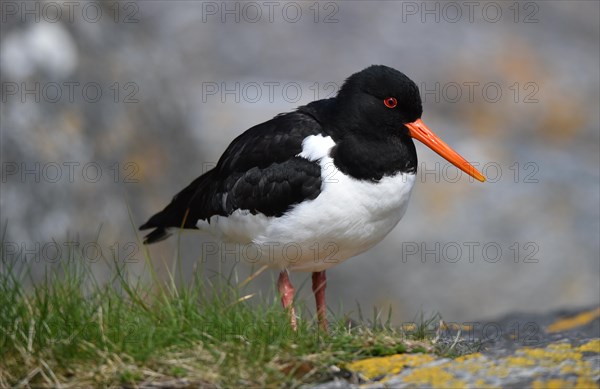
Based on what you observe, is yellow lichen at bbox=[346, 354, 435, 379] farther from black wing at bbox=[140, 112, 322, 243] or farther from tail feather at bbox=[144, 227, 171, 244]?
tail feather at bbox=[144, 227, 171, 244]

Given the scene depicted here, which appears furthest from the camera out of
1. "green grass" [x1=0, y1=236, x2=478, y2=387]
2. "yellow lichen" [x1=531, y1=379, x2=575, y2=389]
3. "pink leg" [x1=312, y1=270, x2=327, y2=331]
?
"pink leg" [x1=312, y1=270, x2=327, y2=331]

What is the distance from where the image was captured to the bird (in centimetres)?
504

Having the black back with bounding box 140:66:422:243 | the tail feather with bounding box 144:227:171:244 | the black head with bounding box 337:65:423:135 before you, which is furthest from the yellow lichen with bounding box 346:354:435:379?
the tail feather with bounding box 144:227:171:244

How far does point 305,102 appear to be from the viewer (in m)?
8.96

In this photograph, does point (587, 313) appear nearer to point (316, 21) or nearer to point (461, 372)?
point (461, 372)

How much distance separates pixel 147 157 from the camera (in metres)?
8.14

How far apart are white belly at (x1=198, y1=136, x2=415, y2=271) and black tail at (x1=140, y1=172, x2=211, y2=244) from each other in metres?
0.56

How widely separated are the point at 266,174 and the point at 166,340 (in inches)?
61.2

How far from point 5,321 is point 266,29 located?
6243 mm

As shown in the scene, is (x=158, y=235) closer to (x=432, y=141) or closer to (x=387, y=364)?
(x=432, y=141)

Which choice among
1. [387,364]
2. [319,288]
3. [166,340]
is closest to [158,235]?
[319,288]

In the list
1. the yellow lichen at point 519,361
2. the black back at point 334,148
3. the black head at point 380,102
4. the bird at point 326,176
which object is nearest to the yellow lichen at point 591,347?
the yellow lichen at point 519,361

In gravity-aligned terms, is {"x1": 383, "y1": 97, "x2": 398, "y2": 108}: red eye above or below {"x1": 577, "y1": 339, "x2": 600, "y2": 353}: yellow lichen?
above

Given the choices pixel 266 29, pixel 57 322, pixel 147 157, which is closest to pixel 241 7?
pixel 266 29
